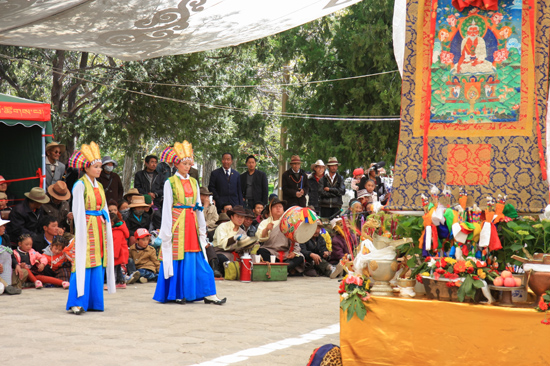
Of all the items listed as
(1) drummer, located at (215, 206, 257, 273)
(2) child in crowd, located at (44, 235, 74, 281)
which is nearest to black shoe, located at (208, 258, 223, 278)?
(1) drummer, located at (215, 206, 257, 273)

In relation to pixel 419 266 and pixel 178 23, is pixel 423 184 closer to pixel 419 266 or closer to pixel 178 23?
pixel 419 266

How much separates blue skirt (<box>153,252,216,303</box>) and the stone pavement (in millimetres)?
145

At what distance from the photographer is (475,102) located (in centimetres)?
468

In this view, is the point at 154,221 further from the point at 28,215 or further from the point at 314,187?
the point at 314,187

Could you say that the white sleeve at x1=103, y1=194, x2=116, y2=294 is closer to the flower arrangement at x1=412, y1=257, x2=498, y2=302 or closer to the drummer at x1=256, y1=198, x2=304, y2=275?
the drummer at x1=256, y1=198, x2=304, y2=275

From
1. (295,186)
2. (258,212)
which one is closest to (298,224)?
(258,212)

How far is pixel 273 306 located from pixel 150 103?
9048 mm

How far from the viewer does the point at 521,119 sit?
454 cm

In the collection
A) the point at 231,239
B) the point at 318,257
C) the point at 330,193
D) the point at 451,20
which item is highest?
the point at 451,20

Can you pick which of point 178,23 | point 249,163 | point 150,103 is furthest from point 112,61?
point 178,23

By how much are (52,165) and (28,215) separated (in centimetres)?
152

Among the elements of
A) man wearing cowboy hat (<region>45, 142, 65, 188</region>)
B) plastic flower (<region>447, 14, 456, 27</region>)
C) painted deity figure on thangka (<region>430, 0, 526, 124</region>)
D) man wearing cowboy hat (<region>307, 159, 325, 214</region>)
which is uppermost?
plastic flower (<region>447, 14, 456, 27</region>)

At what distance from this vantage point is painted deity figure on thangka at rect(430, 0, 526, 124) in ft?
15.1

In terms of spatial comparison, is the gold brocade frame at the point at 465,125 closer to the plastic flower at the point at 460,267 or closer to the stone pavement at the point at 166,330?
the plastic flower at the point at 460,267
